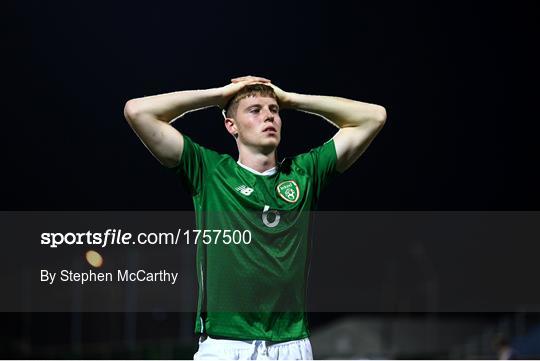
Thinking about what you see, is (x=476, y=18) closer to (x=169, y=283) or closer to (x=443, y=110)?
(x=443, y=110)

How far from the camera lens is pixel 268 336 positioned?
3.89 meters

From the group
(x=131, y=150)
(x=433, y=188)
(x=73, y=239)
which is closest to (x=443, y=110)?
(x=433, y=188)

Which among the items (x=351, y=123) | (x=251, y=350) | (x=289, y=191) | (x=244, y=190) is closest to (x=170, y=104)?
(x=244, y=190)

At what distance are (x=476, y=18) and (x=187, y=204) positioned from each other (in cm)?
472

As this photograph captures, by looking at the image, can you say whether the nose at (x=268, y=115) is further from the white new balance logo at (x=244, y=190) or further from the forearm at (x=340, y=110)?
the white new balance logo at (x=244, y=190)

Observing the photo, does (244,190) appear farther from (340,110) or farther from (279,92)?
(340,110)

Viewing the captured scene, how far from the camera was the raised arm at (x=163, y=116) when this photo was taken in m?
4.04

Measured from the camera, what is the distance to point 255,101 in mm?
4094

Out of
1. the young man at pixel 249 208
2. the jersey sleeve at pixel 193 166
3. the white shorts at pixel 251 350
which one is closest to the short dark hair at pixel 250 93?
the young man at pixel 249 208

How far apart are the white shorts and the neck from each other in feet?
2.75

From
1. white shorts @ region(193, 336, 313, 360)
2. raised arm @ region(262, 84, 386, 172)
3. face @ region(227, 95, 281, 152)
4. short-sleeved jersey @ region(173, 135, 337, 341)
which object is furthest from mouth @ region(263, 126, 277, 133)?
white shorts @ region(193, 336, 313, 360)

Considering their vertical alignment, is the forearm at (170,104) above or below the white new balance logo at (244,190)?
above

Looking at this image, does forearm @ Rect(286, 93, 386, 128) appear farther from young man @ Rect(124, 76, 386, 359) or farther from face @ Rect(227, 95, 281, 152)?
face @ Rect(227, 95, 281, 152)

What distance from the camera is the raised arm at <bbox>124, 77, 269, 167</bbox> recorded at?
4.04 metres
